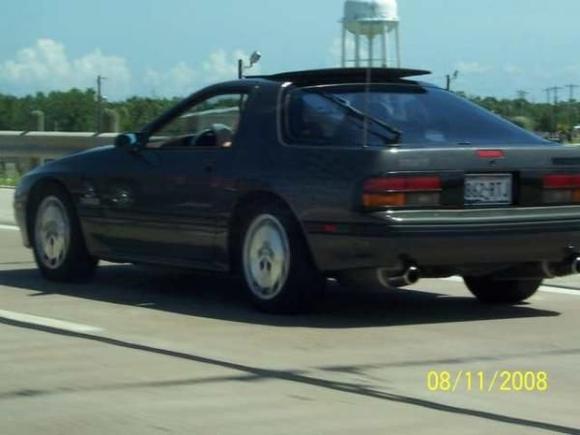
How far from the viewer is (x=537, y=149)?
8.69 m

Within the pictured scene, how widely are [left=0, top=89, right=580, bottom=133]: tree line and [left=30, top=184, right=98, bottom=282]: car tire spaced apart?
537 centimetres

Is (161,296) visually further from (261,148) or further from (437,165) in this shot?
(437,165)

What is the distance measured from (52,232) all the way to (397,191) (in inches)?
133

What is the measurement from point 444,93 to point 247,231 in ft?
5.39

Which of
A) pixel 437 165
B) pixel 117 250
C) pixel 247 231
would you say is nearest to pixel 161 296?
pixel 117 250

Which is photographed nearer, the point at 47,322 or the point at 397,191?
the point at 397,191

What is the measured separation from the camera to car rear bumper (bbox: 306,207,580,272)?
8.18 meters

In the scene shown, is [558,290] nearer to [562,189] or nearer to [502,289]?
[502,289]

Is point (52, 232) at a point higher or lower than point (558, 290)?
higher

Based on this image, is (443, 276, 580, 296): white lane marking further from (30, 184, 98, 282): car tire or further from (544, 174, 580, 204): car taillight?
(30, 184, 98, 282): car tire

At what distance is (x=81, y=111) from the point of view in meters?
23.8

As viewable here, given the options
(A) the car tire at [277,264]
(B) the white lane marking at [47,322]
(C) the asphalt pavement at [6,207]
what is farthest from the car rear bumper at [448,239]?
(C) the asphalt pavement at [6,207]

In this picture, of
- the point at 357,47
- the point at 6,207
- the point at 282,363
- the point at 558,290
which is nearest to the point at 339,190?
the point at 282,363

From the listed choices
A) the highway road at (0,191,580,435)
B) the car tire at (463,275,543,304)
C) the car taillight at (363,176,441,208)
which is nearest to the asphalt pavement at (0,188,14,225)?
the highway road at (0,191,580,435)
